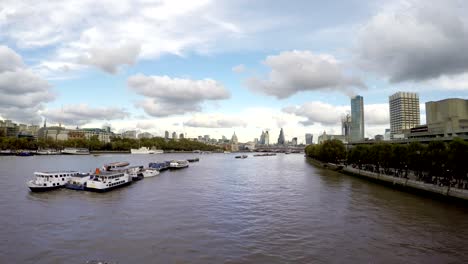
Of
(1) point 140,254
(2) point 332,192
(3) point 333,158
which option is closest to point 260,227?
(1) point 140,254

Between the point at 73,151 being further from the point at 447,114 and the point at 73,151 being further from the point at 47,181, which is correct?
the point at 447,114

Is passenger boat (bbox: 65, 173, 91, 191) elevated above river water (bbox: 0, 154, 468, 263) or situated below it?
above

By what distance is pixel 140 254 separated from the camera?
20.5 m

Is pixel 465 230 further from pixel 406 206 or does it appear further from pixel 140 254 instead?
pixel 140 254

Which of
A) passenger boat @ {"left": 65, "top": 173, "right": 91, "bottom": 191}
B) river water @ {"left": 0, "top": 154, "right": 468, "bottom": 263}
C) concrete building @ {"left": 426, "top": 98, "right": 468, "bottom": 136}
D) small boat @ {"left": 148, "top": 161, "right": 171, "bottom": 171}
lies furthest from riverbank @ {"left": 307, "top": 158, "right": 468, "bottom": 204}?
small boat @ {"left": 148, "top": 161, "right": 171, "bottom": 171}

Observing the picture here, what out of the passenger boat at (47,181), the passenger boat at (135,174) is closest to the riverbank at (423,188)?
the passenger boat at (135,174)

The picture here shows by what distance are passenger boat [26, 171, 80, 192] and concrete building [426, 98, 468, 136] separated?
92.9 m

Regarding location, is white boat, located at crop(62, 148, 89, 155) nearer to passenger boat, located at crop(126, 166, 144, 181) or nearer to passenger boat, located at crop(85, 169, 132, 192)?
passenger boat, located at crop(126, 166, 144, 181)

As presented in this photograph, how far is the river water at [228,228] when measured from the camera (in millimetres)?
20719

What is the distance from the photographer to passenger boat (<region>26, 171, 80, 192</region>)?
44938 millimetres

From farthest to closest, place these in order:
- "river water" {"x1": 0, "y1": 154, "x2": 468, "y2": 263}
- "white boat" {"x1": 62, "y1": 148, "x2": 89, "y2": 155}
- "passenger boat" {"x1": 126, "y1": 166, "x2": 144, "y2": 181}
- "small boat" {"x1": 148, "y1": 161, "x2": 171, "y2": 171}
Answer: "white boat" {"x1": 62, "y1": 148, "x2": 89, "y2": 155}, "small boat" {"x1": 148, "y1": 161, "x2": 171, "y2": 171}, "passenger boat" {"x1": 126, "y1": 166, "x2": 144, "y2": 181}, "river water" {"x1": 0, "y1": 154, "x2": 468, "y2": 263}

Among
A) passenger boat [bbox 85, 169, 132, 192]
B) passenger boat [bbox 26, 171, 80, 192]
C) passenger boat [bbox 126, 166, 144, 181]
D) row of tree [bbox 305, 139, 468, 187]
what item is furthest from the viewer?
passenger boat [bbox 126, 166, 144, 181]

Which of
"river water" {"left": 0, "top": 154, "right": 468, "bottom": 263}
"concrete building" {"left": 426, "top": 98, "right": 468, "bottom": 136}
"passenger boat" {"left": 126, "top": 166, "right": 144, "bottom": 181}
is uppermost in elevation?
"concrete building" {"left": 426, "top": 98, "right": 468, "bottom": 136}

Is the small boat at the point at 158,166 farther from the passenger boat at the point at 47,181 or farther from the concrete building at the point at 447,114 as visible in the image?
the concrete building at the point at 447,114
